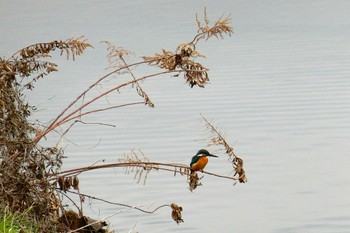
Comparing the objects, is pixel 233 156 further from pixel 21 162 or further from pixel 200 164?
pixel 21 162

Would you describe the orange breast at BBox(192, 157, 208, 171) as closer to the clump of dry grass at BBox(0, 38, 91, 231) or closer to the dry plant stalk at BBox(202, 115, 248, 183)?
the dry plant stalk at BBox(202, 115, 248, 183)

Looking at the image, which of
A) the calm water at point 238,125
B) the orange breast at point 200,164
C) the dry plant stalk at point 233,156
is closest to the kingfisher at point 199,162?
the orange breast at point 200,164

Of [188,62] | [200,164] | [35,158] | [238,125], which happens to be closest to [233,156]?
[200,164]

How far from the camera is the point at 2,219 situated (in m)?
8.34

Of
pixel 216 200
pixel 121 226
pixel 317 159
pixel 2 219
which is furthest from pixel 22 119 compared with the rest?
pixel 317 159

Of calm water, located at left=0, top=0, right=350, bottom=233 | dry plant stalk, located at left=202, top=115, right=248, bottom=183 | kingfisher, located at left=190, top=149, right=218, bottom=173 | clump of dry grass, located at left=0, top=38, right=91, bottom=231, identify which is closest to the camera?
clump of dry grass, located at left=0, top=38, right=91, bottom=231

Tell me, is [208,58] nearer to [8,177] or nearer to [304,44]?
[304,44]

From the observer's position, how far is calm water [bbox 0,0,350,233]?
11.9 m

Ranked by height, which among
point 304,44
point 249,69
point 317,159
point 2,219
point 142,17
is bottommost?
point 2,219

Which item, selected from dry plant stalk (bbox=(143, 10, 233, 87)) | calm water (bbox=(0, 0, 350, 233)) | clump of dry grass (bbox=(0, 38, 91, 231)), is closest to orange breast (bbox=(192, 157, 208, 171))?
dry plant stalk (bbox=(143, 10, 233, 87))

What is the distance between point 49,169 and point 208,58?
14754 millimetres

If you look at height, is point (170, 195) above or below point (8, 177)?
above

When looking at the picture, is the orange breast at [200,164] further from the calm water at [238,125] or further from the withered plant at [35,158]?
the calm water at [238,125]

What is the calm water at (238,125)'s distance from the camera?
11.9 meters
